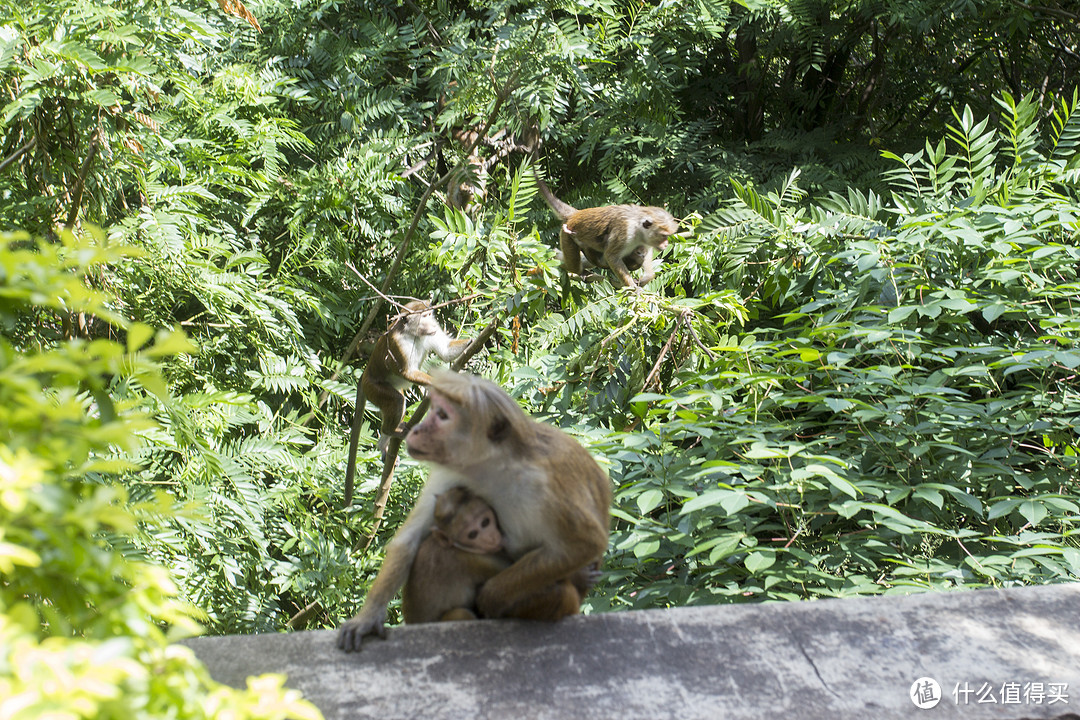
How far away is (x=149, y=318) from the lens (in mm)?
4738

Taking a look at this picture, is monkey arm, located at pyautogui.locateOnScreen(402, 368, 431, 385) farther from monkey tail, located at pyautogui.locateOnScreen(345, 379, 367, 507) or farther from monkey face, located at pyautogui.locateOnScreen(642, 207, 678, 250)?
monkey face, located at pyautogui.locateOnScreen(642, 207, 678, 250)

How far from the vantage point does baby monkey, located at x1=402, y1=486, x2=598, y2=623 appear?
2.55m

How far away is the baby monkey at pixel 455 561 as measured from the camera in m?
2.55

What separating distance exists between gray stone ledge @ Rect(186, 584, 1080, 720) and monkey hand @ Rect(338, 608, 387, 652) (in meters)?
0.03

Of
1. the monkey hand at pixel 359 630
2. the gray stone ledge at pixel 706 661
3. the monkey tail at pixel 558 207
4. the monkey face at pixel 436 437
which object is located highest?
the monkey tail at pixel 558 207

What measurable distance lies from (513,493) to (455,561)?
12.4 inches

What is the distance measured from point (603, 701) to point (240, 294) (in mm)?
3672

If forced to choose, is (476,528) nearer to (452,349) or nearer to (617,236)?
(452,349)

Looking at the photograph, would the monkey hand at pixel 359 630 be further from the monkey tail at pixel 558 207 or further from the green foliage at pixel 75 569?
the monkey tail at pixel 558 207

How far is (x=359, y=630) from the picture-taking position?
7.58ft

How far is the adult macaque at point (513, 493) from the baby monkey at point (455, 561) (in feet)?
0.12

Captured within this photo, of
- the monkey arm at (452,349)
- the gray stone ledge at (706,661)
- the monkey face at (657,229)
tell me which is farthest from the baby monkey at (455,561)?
the monkey face at (657,229)

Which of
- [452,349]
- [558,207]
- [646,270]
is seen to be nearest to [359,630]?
[452,349]

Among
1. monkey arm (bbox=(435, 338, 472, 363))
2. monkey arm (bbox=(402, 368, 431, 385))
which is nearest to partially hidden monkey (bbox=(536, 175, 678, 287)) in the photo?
monkey arm (bbox=(435, 338, 472, 363))
